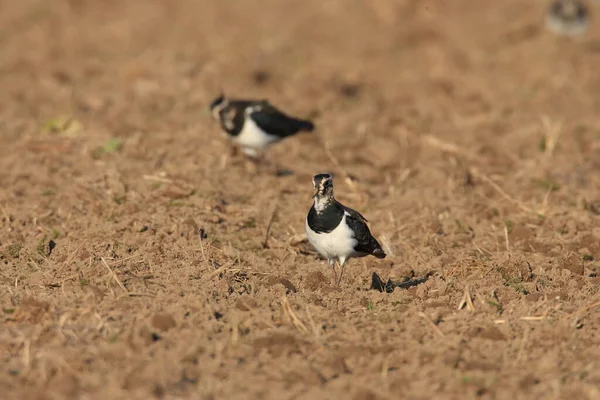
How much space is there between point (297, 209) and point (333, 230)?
75.0 inches

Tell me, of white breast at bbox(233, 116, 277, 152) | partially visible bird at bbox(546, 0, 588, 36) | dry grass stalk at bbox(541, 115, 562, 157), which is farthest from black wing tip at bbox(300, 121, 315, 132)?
partially visible bird at bbox(546, 0, 588, 36)

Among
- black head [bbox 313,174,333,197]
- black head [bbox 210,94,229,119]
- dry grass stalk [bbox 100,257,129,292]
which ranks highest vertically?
black head [bbox 313,174,333,197]

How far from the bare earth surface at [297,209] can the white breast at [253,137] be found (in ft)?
0.87

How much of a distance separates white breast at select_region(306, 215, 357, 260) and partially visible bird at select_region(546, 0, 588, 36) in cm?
989

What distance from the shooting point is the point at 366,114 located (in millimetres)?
13273

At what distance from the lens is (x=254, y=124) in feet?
35.3

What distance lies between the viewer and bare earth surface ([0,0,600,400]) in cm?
638

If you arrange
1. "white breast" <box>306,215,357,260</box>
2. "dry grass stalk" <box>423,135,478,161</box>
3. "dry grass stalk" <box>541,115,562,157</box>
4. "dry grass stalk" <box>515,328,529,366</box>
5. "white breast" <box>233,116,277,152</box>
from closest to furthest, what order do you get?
1. "dry grass stalk" <box>515,328,529,366</box>
2. "white breast" <box>306,215,357,260</box>
3. "white breast" <box>233,116,277,152</box>
4. "dry grass stalk" <box>423,135,478,161</box>
5. "dry grass stalk" <box>541,115,562,157</box>

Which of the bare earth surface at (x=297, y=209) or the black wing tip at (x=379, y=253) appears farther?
the black wing tip at (x=379, y=253)

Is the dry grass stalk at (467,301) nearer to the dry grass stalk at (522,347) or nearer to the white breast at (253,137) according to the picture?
the dry grass stalk at (522,347)

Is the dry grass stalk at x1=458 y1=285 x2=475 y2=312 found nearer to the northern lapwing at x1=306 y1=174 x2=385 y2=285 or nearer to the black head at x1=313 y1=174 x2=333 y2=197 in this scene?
the northern lapwing at x1=306 y1=174 x2=385 y2=285

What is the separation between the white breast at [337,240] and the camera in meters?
Result: 7.87

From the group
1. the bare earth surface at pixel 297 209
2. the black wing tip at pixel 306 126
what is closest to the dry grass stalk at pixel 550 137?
the bare earth surface at pixel 297 209

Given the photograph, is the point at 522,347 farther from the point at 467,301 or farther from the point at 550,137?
the point at 550,137
